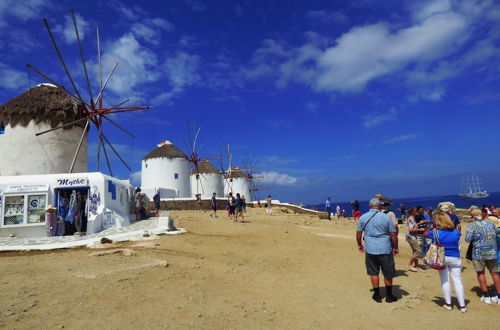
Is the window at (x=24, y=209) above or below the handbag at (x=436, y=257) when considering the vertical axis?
above

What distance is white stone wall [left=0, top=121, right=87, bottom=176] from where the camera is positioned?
17656 millimetres

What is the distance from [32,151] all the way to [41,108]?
7.57 ft

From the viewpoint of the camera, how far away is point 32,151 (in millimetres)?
17844

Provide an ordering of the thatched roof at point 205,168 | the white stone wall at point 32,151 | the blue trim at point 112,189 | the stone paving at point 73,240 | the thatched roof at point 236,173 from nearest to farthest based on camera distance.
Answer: the stone paving at point 73,240
the blue trim at point 112,189
the white stone wall at point 32,151
the thatched roof at point 205,168
the thatched roof at point 236,173

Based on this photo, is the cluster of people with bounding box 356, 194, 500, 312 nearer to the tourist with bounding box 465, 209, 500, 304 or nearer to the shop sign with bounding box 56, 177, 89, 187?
the tourist with bounding box 465, 209, 500, 304

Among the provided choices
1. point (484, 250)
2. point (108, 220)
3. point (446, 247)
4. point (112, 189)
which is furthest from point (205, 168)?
point (446, 247)

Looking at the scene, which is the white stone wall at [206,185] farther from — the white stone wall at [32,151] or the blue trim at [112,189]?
the blue trim at [112,189]

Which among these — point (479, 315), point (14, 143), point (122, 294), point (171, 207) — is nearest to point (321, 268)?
point (479, 315)

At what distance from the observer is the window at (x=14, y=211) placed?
1335 cm

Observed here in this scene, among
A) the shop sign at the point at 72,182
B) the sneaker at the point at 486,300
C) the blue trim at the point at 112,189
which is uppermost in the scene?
the shop sign at the point at 72,182

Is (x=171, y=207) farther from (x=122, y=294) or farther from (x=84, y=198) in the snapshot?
(x=122, y=294)

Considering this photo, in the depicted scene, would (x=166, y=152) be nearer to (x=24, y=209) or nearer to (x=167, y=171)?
(x=167, y=171)

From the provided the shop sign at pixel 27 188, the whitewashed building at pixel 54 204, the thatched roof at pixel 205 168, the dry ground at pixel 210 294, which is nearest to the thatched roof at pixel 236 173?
the thatched roof at pixel 205 168

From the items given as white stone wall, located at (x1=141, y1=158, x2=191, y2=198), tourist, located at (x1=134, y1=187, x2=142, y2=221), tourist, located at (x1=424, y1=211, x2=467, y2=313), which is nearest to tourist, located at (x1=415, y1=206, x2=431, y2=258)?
tourist, located at (x1=424, y1=211, x2=467, y2=313)
